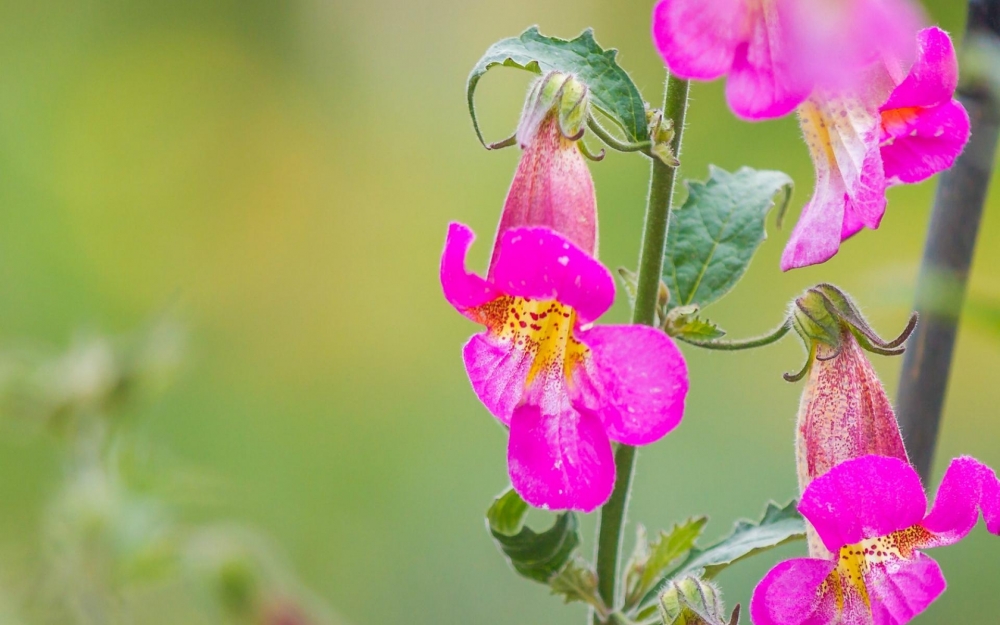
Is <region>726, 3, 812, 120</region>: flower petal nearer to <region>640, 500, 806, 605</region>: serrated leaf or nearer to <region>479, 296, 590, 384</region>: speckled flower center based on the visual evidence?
<region>479, 296, 590, 384</region>: speckled flower center

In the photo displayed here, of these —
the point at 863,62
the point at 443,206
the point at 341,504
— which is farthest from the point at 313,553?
the point at 863,62

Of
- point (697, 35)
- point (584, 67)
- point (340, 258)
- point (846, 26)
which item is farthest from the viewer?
point (340, 258)

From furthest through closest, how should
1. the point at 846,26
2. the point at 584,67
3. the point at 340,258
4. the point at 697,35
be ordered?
the point at 340,258 → the point at 584,67 → the point at 697,35 → the point at 846,26

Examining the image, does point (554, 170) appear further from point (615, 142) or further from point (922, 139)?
point (922, 139)

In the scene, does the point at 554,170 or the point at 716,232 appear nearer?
the point at 554,170

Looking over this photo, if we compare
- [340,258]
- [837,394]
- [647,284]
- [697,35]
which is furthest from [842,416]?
[340,258]

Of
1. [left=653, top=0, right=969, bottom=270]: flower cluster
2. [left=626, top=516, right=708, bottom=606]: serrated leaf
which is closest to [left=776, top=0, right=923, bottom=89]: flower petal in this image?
[left=653, top=0, right=969, bottom=270]: flower cluster

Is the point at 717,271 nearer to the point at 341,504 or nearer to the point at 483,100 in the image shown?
the point at 341,504
